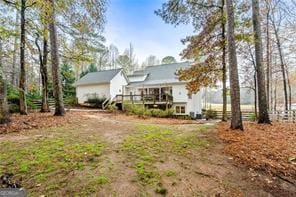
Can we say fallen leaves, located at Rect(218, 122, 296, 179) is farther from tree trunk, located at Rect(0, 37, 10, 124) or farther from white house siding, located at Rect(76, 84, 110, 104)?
white house siding, located at Rect(76, 84, 110, 104)

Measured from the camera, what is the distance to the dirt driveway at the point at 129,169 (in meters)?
3.78

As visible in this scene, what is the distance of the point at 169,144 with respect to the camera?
616 centimetres

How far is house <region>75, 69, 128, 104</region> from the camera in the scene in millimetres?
30750

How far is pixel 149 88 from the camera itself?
3073 centimetres

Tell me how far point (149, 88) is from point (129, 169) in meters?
26.4

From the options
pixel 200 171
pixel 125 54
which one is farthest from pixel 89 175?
pixel 125 54

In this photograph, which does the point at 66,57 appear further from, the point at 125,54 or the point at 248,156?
the point at 125,54

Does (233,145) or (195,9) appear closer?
(233,145)

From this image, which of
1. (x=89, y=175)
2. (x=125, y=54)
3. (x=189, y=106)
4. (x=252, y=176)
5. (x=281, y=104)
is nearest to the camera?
(x=89, y=175)

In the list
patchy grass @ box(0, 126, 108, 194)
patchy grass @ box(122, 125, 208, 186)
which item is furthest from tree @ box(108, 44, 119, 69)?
patchy grass @ box(0, 126, 108, 194)

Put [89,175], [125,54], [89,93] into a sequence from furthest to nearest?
[125,54] → [89,93] → [89,175]

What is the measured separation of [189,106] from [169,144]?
72.0 ft

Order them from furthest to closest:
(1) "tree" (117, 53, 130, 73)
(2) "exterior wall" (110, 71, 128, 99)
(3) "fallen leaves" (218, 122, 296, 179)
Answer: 1. (1) "tree" (117, 53, 130, 73)
2. (2) "exterior wall" (110, 71, 128, 99)
3. (3) "fallen leaves" (218, 122, 296, 179)

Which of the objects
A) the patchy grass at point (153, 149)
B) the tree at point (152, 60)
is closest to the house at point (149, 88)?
the patchy grass at point (153, 149)
